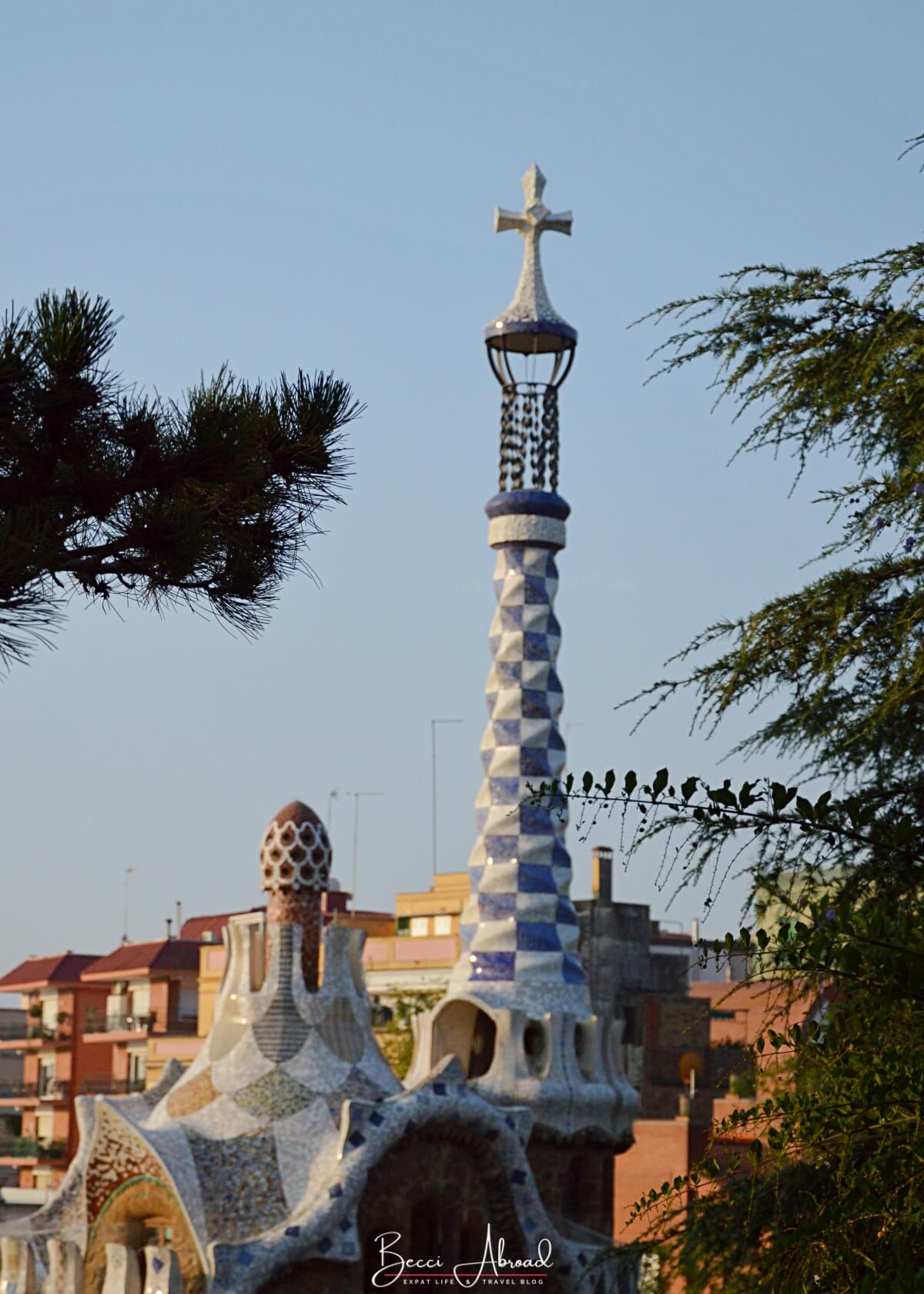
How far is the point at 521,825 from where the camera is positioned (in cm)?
1958

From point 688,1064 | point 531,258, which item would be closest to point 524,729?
point 531,258

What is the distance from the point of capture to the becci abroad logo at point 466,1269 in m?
16.3

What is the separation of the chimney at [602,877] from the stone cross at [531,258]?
19278mm

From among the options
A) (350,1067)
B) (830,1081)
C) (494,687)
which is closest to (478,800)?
(494,687)

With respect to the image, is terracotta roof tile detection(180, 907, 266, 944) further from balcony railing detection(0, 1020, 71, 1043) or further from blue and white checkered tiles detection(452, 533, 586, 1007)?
blue and white checkered tiles detection(452, 533, 586, 1007)

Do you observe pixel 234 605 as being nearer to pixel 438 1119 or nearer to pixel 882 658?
pixel 882 658

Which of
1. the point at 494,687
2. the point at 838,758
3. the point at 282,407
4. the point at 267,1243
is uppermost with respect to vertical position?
the point at 494,687

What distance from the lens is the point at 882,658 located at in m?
6.20

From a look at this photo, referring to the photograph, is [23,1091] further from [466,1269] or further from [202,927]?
[466,1269]

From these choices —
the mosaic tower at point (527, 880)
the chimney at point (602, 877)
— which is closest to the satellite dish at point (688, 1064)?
the chimney at point (602, 877)

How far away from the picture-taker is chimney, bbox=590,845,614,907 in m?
39.2

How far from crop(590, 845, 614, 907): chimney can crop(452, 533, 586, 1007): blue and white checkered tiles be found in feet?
63.2

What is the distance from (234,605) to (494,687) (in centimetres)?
1378

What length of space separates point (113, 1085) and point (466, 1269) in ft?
86.7
